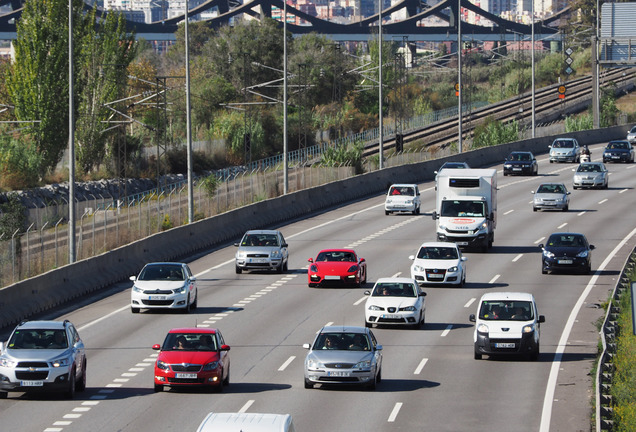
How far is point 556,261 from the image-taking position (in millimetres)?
43000

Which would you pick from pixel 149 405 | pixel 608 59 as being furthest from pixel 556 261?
pixel 608 59

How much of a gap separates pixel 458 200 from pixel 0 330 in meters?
21.0

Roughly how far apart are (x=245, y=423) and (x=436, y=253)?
89.3 ft

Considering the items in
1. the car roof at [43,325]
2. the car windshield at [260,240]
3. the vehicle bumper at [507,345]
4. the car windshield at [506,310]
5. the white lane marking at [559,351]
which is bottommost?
the white lane marking at [559,351]

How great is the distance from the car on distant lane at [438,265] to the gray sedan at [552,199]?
2074 cm

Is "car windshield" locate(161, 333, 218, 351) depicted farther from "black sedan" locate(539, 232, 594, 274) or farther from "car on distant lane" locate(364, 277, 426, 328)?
"black sedan" locate(539, 232, 594, 274)

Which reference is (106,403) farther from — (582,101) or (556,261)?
(582,101)

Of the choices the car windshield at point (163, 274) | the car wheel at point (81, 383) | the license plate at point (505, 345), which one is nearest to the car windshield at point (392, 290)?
the license plate at point (505, 345)

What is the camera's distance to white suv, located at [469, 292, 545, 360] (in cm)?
2855

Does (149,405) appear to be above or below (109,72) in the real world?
below

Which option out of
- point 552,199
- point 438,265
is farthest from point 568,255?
point 552,199

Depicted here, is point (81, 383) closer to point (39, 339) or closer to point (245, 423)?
point (39, 339)

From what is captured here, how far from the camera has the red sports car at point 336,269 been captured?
132 feet

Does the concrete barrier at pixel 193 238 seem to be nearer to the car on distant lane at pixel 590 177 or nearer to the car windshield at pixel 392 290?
the car windshield at pixel 392 290
